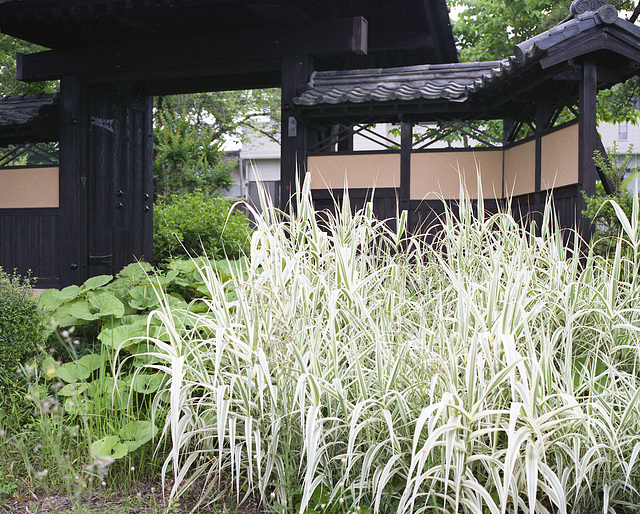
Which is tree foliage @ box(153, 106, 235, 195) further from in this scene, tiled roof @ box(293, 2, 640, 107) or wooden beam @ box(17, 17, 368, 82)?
tiled roof @ box(293, 2, 640, 107)

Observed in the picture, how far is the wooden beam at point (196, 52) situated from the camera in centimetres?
548

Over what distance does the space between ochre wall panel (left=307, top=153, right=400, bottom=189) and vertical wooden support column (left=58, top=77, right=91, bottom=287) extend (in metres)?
2.47

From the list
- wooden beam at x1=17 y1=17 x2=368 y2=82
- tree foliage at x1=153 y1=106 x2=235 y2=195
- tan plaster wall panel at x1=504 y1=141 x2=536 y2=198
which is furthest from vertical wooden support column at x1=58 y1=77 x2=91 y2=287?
tree foliage at x1=153 y1=106 x2=235 y2=195

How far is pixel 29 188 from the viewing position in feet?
21.4

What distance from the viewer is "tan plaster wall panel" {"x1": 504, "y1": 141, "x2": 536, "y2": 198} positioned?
4.87 metres

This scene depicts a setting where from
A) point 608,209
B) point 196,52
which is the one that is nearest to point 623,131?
point 196,52

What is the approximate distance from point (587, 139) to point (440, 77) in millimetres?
1684

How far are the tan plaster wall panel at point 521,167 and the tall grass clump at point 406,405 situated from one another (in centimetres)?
246

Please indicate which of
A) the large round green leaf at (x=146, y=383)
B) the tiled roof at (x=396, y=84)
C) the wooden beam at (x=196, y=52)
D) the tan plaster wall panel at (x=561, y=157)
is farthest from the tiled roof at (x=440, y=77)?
the large round green leaf at (x=146, y=383)

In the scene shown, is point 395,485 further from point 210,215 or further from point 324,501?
point 210,215

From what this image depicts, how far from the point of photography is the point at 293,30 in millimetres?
5625

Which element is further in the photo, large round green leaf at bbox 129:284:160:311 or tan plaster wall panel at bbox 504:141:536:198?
tan plaster wall panel at bbox 504:141:536:198

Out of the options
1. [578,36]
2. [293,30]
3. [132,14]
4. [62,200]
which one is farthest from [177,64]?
[578,36]

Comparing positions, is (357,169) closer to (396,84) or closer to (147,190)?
(396,84)
